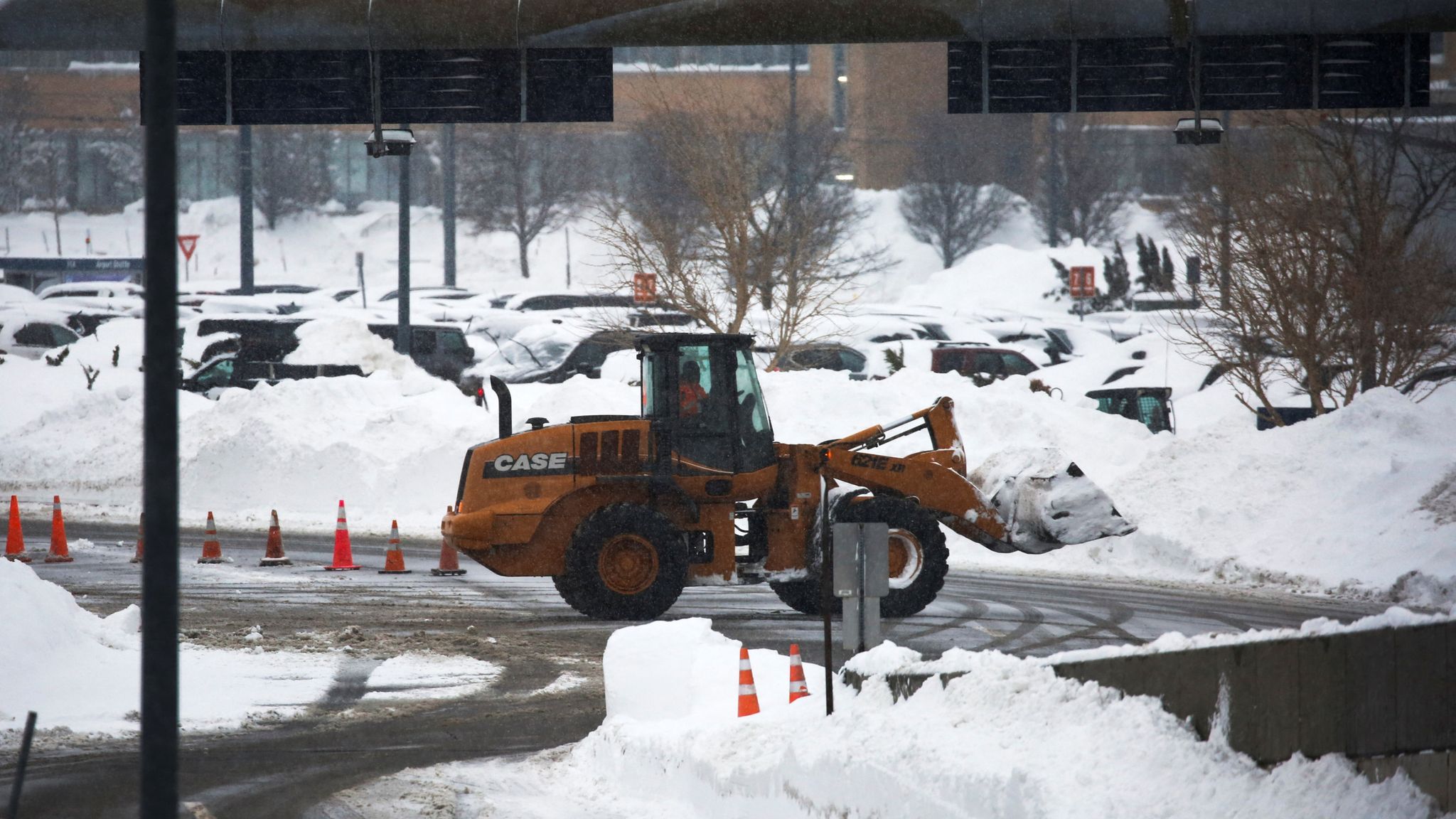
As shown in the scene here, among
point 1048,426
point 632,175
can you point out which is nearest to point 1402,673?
point 1048,426

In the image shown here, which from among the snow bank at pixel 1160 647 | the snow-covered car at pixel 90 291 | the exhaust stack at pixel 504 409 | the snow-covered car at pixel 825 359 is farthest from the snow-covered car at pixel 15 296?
the snow bank at pixel 1160 647

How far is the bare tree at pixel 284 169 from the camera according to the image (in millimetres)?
61219

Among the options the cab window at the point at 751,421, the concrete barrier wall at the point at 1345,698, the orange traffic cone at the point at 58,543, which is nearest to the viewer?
the concrete barrier wall at the point at 1345,698

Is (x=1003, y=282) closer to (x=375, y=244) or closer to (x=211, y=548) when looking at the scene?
(x=375, y=244)

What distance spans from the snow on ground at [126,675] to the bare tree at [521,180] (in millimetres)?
46304

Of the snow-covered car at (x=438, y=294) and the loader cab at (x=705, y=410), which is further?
the snow-covered car at (x=438, y=294)

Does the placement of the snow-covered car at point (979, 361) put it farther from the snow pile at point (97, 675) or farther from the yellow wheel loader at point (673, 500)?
the snow pile at point (97, 675)

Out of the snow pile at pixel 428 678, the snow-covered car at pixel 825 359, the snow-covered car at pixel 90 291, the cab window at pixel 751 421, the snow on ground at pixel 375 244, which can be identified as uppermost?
the snow on ground at pixel 375 244

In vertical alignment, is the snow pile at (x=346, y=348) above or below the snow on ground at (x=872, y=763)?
above

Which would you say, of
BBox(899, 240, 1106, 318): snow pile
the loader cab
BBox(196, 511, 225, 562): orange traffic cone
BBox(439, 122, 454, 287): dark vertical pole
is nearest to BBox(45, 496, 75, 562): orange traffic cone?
BBox(196, 511, 225, 562): orange traffic cone

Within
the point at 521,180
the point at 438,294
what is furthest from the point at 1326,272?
the point at 521,180

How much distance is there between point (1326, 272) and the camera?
2061 cm

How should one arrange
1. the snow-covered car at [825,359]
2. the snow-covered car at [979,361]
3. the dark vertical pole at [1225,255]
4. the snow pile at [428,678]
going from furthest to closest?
the snow-covered car at [979,361]
the snow-covered car at [825,359]
the dark vertical pole at [1225,255]
the snow pile at [428,678]

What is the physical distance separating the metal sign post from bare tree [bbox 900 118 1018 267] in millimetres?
50799
